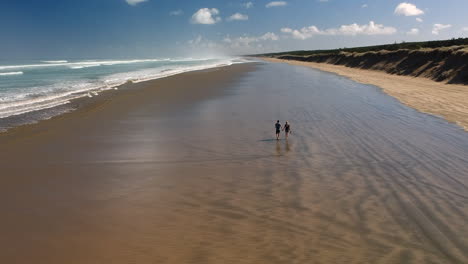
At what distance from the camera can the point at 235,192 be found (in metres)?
8.64

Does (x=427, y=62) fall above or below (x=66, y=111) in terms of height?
above

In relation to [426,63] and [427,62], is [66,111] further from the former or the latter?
[427,62]

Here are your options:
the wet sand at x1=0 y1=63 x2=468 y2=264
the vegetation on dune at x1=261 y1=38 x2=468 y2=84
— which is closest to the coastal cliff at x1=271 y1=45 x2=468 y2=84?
the vegetation on dune at x1=261 y1=38 x2=468 y2=84

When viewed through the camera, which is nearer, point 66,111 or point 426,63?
point 66,111

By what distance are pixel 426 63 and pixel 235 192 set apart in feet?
133

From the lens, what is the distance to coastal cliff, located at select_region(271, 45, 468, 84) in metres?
32.5

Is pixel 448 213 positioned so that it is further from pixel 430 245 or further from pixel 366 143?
pixel 366 143

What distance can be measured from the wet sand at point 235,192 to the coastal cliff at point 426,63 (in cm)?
2112

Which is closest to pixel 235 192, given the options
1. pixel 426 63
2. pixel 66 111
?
pixel 66 111

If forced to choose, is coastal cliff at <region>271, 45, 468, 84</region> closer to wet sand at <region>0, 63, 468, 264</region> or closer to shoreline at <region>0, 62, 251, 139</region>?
wet sand at <region>0, 63, 468, 264</region>

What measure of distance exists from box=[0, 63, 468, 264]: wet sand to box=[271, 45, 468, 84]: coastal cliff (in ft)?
69.3

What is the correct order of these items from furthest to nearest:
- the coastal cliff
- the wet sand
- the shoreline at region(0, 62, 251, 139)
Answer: the coastal cliff
the shoreline at region(0, 62, 251, 139)
the wet sand

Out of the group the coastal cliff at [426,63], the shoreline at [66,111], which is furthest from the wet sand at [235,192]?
the coastal cliff at [426,63]

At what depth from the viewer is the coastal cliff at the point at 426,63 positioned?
107 feet
